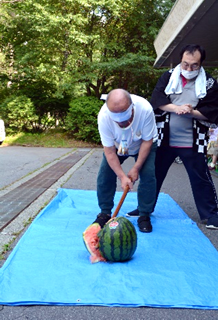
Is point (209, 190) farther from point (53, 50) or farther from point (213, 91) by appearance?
point (53, 50)

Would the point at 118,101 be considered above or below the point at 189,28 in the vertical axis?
below

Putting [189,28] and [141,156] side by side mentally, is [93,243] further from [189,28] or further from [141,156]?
[189,28]

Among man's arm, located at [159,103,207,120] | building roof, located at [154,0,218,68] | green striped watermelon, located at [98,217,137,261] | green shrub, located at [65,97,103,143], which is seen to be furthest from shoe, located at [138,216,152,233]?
green shrub, located at [65,97,103,143]

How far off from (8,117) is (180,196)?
534 inches

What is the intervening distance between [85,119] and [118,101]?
13.4m

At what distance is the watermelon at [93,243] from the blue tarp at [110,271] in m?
0.06

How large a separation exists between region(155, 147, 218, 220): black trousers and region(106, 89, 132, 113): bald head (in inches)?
47.9

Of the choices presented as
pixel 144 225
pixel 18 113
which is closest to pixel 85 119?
pixel 18 113

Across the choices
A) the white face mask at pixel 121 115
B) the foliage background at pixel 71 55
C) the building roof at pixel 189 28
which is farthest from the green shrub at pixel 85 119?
the white face mask at pixel 121 115

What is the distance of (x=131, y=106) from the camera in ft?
9.94

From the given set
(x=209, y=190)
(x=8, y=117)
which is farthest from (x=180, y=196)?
(x=8, y=117)

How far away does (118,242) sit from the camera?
2783 millimetres

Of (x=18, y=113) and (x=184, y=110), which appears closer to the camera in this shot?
(x=184, y=110)

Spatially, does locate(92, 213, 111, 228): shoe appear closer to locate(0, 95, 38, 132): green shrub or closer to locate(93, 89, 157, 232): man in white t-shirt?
locate(93, 89, 157, 232): man in white t-shirt
